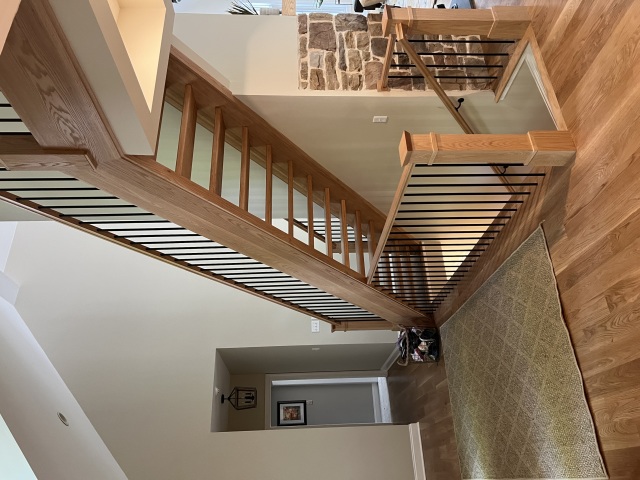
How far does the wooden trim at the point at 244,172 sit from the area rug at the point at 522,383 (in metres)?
1.74

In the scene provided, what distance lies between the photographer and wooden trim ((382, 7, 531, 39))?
9.34ft

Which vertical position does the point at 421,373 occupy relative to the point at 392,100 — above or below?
below

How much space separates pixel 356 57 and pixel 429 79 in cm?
74

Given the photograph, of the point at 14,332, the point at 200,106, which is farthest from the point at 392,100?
the point at 14,332

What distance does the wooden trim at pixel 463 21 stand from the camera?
285 cm

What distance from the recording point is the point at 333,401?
784cm

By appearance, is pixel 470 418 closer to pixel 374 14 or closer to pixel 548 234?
pixel 548 234

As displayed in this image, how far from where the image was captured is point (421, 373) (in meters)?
5.57

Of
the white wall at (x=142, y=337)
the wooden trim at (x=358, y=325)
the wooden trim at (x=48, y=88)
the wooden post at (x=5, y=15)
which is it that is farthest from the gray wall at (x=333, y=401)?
the wooden post at (x=5, y=15)

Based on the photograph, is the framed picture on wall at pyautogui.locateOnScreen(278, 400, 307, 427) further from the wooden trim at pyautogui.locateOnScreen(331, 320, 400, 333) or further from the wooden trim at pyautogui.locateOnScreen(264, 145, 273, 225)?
the wooden trim at pyautogui.locateOnScreen(264, 145, 273, 225)

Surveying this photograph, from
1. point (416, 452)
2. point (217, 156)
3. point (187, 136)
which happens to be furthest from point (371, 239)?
point (416, 452)

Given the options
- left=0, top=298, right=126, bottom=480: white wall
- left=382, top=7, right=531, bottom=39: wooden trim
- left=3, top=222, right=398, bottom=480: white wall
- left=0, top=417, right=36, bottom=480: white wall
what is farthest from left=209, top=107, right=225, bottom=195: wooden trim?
left=3, top=222, right=398, bottom=480: white wall

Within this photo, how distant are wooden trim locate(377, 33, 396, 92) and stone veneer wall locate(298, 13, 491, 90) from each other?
0.08m

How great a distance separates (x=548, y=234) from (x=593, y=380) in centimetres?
80
